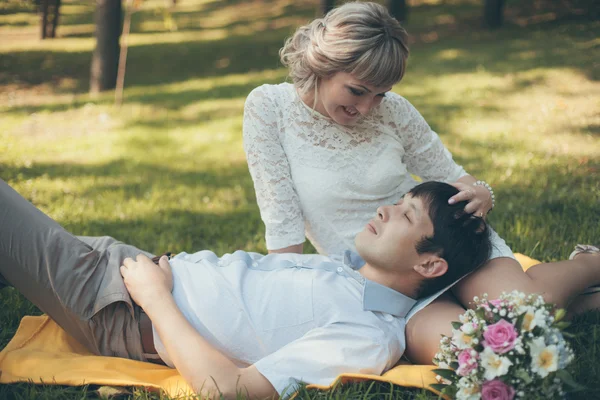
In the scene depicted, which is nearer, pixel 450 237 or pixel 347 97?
pixel 450 237

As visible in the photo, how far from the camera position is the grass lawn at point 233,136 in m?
4.99

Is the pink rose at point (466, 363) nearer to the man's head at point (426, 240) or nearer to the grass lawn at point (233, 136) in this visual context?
the grass lawn at point (233, 136)

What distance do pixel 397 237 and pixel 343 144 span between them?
0.82m

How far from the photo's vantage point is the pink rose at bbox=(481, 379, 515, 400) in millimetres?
2346

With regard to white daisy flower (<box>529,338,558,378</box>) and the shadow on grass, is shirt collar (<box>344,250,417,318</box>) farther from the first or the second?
the shadow on grass

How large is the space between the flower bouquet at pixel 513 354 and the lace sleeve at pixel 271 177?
1.38 m

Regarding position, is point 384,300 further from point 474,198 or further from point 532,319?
point 532,319

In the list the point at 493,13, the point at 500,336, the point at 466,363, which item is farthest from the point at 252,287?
the point at 493,13

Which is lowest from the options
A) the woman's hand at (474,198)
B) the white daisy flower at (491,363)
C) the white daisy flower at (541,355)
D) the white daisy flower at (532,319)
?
the white daisy flower at (491,363)

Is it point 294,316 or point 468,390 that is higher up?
point 468,390

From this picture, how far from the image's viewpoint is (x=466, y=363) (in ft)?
7.89

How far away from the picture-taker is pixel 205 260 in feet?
10.8

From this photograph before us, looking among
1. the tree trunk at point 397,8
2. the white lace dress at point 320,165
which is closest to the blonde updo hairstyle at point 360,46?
the white lace dress at point 320,165

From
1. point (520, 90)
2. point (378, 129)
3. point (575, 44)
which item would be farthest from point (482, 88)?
point (378, 129)
